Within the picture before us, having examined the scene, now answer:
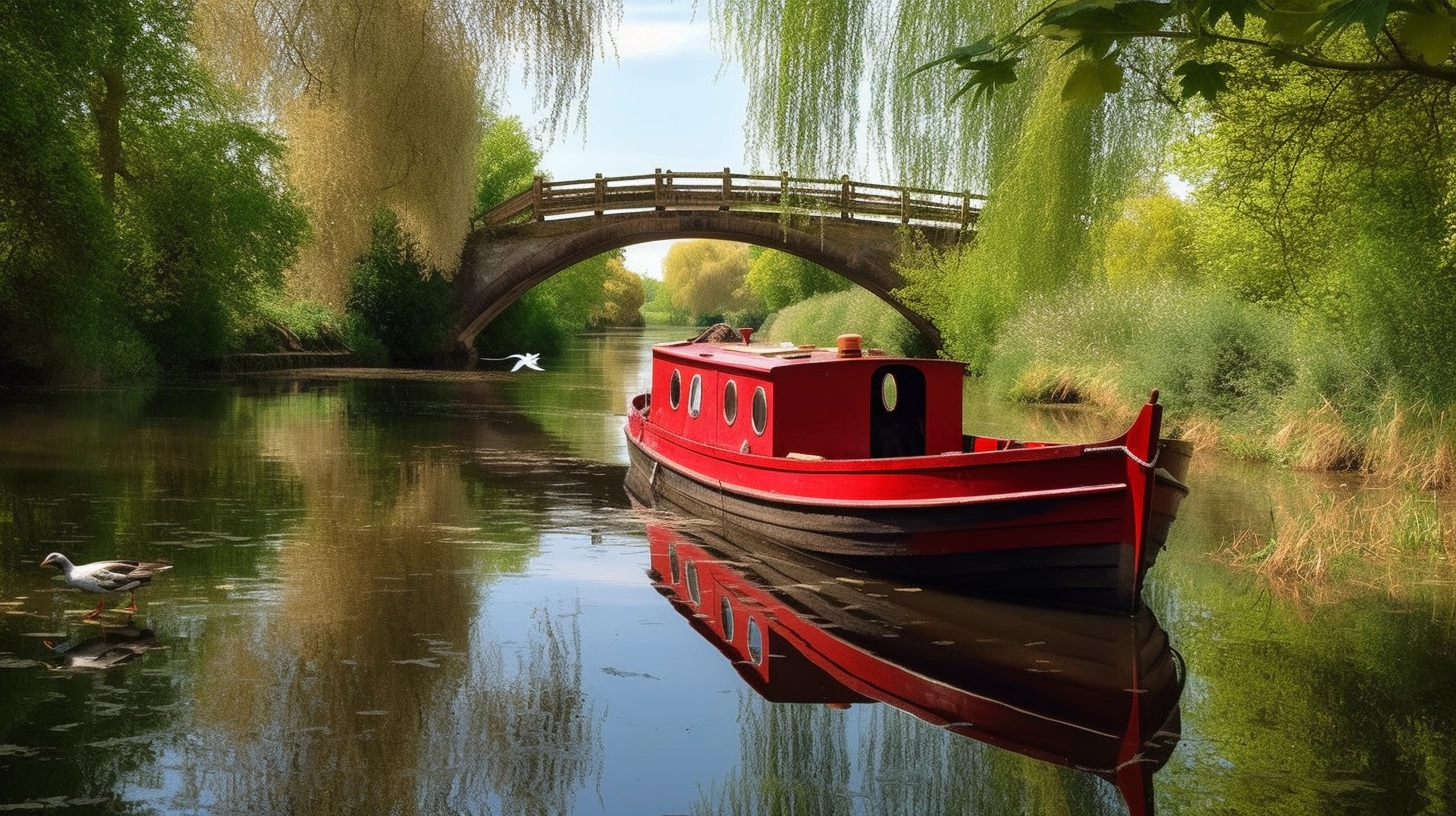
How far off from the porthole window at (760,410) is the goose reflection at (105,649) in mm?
5097

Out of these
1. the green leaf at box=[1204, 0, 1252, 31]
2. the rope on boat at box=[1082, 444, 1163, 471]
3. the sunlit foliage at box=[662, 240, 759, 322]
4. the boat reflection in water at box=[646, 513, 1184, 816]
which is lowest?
the boat reflection in water at box=[646, 513, 1184, 816]

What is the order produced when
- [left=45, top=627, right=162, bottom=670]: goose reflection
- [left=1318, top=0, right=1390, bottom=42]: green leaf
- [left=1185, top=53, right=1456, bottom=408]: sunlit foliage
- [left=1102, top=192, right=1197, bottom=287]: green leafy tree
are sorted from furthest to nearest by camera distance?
[left=1102, top=192, right=1197, bottom=287]: green leafy tree, [left=1185, top=53, right=1456, bottom=408]: sunlit foliage, [left=45, top=627, right=162, bottom=670]: goose reflection, [left=1318, top=0, right=1390, bottom=42]: green leaf

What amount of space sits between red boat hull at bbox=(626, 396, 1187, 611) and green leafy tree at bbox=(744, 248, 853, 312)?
140 feet

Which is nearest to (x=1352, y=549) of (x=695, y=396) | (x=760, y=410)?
(x=760, y=410)

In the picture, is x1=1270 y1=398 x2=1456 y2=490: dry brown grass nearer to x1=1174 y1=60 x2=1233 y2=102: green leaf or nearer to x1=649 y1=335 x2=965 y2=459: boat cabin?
x1=649 y1=335 x2=965 y2=459: boat cabin

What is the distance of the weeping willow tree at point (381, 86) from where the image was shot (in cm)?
734

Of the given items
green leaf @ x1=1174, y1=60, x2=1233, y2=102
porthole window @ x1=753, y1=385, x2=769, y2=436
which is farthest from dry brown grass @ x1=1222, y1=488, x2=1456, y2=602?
green leaf @ x1=1174, y1=60, x2=1233, y2=102

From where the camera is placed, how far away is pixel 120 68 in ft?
74.4

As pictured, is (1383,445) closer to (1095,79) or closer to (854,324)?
(1095,79)

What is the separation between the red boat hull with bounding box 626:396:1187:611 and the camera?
26.3 ft

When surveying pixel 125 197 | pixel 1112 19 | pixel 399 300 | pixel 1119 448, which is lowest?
pixel 1119 448

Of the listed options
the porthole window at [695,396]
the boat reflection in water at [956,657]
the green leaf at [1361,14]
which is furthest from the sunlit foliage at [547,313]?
the green leaf at [1361,14]

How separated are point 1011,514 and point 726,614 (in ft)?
5.79

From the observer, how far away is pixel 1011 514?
8312 mm
